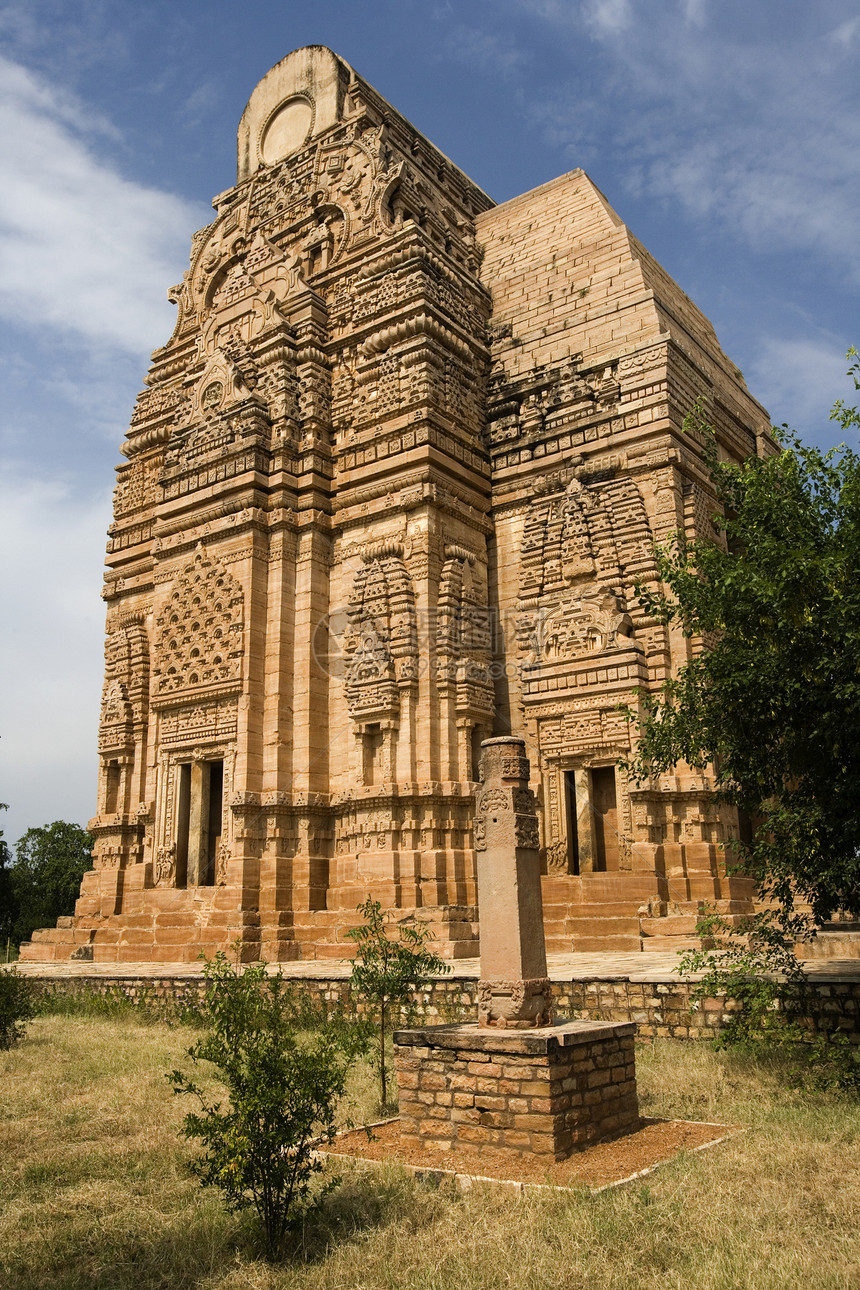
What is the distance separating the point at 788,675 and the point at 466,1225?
5.05 meters

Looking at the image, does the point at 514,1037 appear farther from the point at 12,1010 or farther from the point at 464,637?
the point at 464,637

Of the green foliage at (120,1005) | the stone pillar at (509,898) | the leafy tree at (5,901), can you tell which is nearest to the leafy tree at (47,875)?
the leafy tree at (5,901)

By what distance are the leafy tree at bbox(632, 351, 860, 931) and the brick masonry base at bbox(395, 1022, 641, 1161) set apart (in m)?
2.33

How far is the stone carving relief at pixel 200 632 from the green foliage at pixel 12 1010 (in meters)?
6.80

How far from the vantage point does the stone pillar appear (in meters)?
7.41

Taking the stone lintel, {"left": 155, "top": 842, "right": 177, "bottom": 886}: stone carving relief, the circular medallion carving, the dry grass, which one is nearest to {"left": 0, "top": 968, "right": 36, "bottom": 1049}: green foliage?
the dry grass

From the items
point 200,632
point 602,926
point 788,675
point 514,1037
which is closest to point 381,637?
point 200,632

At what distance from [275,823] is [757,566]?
10.9 metres

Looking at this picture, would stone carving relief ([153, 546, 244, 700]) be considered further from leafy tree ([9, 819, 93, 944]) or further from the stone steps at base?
leafy tree ([9, 819, 93, 944])

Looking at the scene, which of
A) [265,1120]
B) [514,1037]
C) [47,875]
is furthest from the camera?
[47,875]

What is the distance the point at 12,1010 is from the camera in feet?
40.2

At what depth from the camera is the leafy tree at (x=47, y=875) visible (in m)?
36.9

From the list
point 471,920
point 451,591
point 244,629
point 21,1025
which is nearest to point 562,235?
point 451,591

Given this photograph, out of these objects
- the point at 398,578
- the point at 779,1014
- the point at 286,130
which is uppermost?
the point at 286,130
